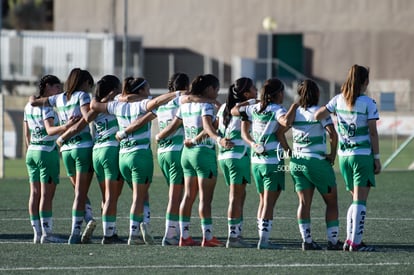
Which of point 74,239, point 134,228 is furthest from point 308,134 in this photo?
point 74,239

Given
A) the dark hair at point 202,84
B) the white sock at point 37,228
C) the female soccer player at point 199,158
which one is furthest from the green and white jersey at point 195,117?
the white sock at point 37,228

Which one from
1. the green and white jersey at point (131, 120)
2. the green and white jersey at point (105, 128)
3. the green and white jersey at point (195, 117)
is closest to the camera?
the green and white jersey at point (195, 117)

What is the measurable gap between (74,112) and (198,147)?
5.54 feet

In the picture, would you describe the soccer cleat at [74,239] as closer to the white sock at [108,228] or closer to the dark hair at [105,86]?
the white sock at [108,228]

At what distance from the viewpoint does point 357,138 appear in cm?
1265

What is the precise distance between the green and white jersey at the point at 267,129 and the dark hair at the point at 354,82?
0.84 meters

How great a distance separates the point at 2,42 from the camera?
168 feet

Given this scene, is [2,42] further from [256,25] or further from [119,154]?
[119,154]

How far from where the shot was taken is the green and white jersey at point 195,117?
43.3 feet

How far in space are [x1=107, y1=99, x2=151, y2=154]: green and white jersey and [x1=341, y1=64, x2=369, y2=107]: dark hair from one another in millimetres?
2507

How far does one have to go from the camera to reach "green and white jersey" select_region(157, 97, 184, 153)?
1357 centimetres

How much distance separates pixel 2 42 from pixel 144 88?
38707mm

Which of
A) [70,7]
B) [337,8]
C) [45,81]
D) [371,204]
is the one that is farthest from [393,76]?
[45,81]

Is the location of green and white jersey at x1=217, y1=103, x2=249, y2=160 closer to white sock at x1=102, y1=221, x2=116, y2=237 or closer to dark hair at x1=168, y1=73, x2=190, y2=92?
dark hair at x1=168, y1=73, x2=190, y2=92
